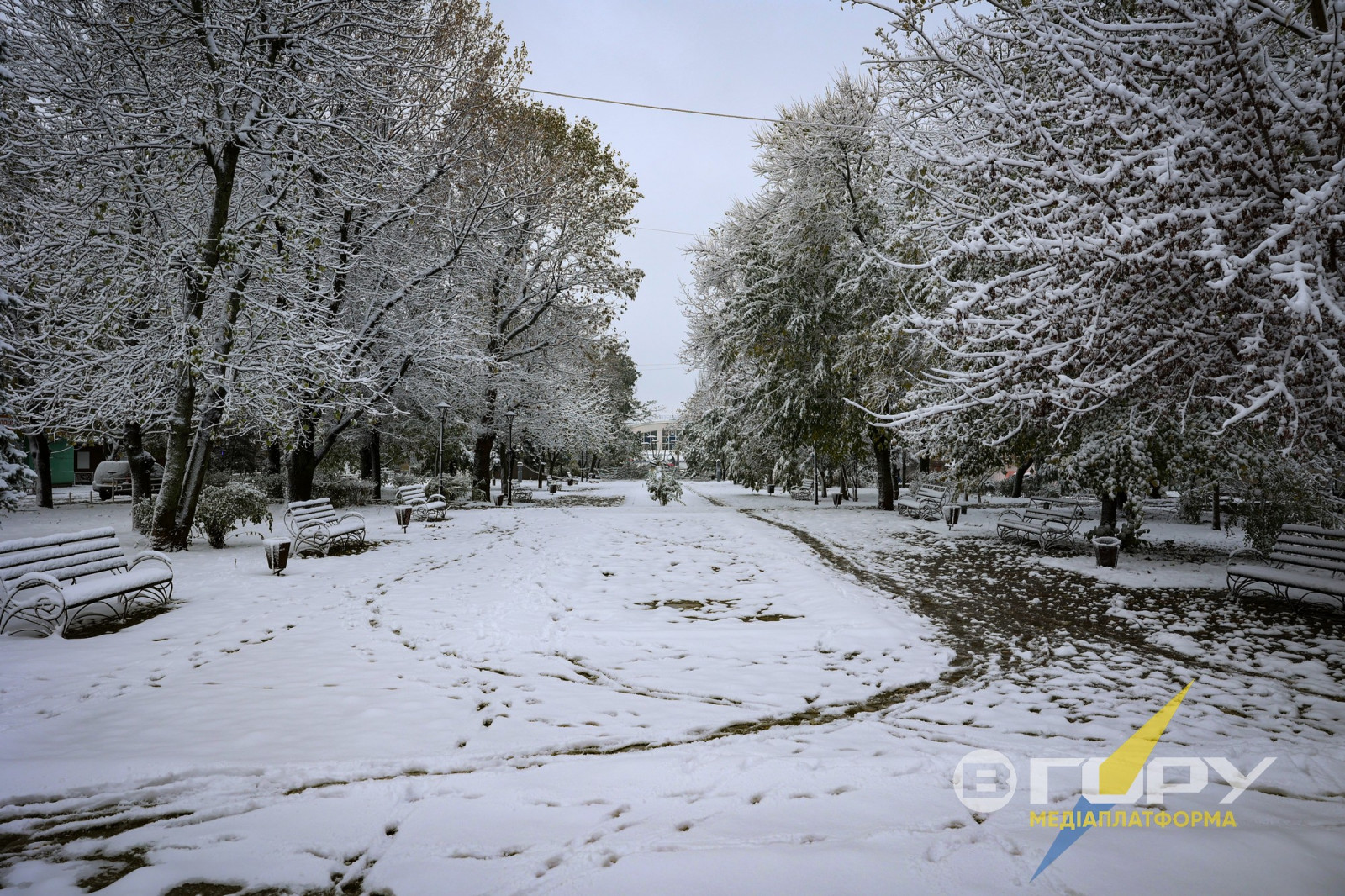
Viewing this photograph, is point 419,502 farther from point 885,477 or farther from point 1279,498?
point 1279,498

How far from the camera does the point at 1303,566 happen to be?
821cm

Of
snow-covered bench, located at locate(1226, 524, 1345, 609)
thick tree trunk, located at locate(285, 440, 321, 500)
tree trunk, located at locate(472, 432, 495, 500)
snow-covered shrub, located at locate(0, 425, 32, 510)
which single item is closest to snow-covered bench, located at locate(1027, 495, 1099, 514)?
snow-covered bench, located at locate(1226, 524, 1345, 609)

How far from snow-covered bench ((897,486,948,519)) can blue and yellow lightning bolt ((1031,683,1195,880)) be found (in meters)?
14.8

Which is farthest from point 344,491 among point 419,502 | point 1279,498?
point 1279,498

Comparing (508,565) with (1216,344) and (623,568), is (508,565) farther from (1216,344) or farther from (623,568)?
(1216,344)

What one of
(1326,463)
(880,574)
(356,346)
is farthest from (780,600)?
(356,346)

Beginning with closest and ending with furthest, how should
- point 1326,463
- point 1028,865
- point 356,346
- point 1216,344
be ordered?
point 1028,865, point 1216,344, point 1326,463, point 356,346

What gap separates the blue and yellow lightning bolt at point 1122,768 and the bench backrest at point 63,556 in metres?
8.74

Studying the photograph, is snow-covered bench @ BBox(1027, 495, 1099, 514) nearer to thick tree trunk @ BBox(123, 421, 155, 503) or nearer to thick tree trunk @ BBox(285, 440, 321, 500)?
thick tree trunk @ BBox(285, 440, 321, 500)

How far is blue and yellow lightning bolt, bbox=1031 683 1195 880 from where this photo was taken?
9.70ft

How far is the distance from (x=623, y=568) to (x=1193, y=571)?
9066 millimetres

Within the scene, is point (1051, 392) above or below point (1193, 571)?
above

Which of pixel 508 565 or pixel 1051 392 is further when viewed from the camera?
pixel 508 565

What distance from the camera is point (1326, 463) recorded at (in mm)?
9141
